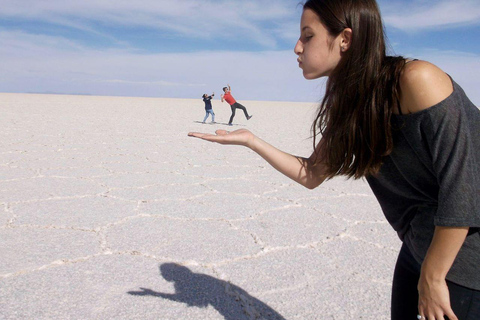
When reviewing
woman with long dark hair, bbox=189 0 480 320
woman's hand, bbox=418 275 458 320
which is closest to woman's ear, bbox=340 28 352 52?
woman with long dark hair, bbox=189 0 480 320

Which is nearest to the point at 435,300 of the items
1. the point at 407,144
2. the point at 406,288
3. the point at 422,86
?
the point at 406,288

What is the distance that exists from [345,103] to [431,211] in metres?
0.28

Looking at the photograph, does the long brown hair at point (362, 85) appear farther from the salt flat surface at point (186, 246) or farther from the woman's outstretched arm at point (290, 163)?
the salt flat surface at point (186, 246)

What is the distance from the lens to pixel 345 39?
905 mm

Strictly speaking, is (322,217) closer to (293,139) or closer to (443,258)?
(443,258)

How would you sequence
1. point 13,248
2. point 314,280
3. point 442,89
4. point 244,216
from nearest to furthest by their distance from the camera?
point 442,89, point 314,280, point 13,248, point 244,216

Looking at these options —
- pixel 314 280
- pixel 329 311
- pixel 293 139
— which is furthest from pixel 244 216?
pixel 293 139

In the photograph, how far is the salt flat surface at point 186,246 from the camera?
1652 millimetres

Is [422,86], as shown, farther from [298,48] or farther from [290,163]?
[290,163]

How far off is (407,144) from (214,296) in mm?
1129

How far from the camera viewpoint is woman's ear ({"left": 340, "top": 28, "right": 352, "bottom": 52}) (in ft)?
2.93

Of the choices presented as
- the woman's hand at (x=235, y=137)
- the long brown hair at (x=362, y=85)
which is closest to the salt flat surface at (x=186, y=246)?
the woman's hand at (x=235, y=137)

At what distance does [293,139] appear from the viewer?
24.0 feet

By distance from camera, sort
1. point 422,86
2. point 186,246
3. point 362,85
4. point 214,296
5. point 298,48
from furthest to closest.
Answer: point 186,246
point 214,296
point 298,48
point 362,85
point 422,86
